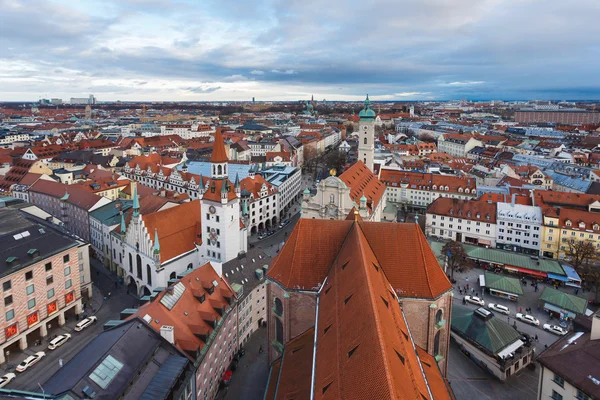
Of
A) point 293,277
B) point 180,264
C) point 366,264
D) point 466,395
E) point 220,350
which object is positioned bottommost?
point 466,395

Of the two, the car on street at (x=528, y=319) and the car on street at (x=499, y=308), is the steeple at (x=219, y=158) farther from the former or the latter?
the car on street at (x=528, y=319)

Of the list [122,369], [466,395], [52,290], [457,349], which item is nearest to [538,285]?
[457,349]

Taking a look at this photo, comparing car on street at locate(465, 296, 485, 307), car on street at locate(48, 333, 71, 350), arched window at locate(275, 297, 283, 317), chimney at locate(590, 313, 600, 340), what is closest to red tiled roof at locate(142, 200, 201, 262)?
car on street at locate(48, 333, 71, 350)

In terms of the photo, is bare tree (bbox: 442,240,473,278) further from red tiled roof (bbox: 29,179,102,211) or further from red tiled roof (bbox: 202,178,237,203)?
red tiled roof (bbox: 29,179,102,211)

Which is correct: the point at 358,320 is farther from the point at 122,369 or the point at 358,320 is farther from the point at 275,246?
the point at 275,246

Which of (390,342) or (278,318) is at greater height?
(390,342)

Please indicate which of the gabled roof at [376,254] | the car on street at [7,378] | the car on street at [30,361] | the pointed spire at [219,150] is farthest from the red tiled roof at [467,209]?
the car on street at [7,378]
